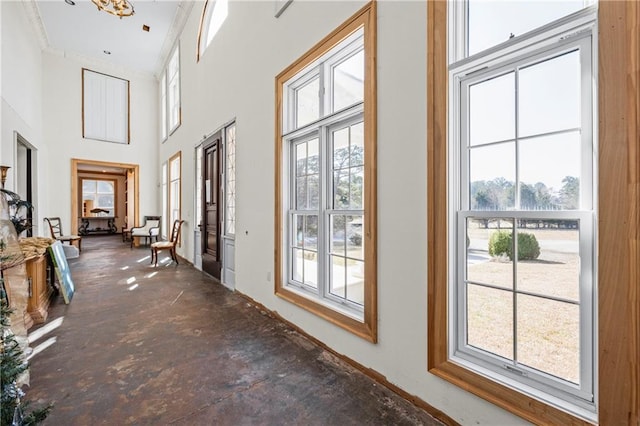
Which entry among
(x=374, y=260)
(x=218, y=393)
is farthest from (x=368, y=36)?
(x=218, y=393)

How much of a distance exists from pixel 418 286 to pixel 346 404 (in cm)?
88

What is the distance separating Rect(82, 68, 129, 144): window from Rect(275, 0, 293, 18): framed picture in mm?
8822

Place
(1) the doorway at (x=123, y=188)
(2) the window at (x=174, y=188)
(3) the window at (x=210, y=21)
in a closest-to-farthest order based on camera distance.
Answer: (3) the window at (x=210, y=21), (2) the window at (x=174, y=188), (1) the doorway at (x=123, y=188)

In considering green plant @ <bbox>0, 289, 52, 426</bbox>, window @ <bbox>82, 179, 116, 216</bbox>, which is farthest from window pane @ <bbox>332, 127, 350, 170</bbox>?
window @ <bbox>82, 179, 116, 216</bbox>

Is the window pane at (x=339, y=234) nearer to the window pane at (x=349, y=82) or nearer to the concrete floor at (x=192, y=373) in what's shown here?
the concrete floor at (x=192, y=373)

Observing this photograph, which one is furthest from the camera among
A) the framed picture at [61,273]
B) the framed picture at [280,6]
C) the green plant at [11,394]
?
the framed picture at [61,273]

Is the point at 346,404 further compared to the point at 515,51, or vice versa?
the point at 346,404

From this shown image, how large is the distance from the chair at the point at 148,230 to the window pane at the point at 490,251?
901 centimetres

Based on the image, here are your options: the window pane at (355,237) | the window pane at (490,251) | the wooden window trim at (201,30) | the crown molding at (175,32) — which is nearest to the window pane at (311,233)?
the window pane at (355,237)

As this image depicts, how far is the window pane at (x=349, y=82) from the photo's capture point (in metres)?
2.37

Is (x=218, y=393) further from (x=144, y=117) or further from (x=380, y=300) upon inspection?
(x=144, y=117)

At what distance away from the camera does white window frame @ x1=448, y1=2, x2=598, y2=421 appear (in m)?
1.21

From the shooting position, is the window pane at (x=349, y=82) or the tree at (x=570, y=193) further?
the window pane at (x=349, y=82)

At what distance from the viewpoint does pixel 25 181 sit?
6.86 meters
